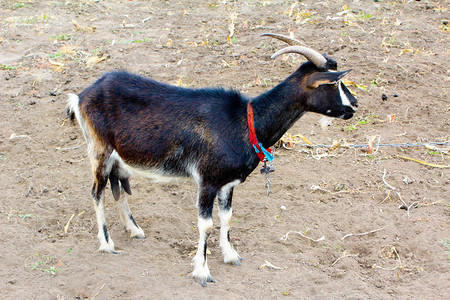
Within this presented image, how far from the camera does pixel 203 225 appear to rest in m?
4.61

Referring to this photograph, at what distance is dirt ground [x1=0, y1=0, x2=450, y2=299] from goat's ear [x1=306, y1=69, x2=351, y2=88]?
85cm

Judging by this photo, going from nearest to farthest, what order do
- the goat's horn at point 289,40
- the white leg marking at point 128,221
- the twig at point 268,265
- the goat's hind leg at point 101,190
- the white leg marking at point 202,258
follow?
1. the goat's horn at point 289,40
2. the white leg marking at point 202,258
3. the twig at point 268,265
4. the goat's hind leg at point 101,190
5. the white leg marking at point 128,221

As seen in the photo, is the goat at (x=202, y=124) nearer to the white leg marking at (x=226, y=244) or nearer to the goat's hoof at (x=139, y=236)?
the white leg marking at (x=226, y=244)

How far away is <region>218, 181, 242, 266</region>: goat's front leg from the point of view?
15.7 ft

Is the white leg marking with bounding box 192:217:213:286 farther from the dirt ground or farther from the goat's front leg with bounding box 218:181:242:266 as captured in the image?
the goat's front leg with bounding box 218:181:242:266

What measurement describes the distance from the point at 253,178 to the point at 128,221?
1952 millimetres

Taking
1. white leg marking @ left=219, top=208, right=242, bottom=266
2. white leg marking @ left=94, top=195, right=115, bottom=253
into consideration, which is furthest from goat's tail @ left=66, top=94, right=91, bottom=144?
white leg marking @ left=219, top=208, right=242, bottom=266

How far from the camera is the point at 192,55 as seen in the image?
31.3 feet

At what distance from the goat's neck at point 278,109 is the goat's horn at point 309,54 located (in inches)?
11.7

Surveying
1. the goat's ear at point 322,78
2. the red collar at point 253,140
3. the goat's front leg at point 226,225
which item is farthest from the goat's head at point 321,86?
the goat's front leg at point 226,225

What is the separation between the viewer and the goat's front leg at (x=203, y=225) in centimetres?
453

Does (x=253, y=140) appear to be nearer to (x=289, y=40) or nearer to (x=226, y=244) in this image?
(x=289, y=40)

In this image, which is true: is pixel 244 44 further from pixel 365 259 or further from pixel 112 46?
pixel 365 259

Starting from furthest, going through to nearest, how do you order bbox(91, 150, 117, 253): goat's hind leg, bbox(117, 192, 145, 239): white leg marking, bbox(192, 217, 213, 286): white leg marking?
bbox(117, 192, 145, 239): white leg marking
bbox(91, 150, 117, 253): goat's hind leg
bbox(192, 217, 213, 286): white leg marking
